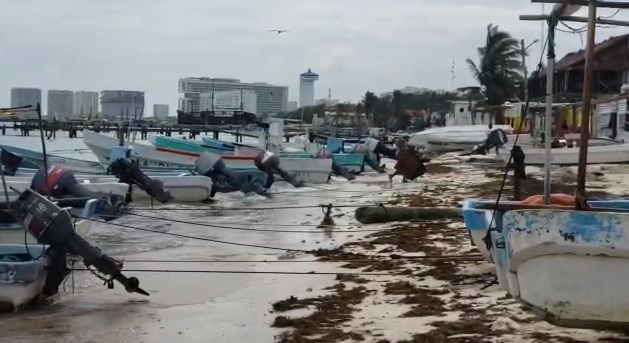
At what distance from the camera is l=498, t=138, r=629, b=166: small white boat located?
25.6 m

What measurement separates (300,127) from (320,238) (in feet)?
210

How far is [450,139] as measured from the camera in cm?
5422

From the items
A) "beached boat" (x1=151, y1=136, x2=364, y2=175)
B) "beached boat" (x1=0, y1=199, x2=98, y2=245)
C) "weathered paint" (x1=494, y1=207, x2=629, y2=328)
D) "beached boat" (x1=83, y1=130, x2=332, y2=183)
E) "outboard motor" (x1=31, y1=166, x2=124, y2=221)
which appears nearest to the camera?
"weathered paint" (x1=494, y1=207, x2=629, y2=328)

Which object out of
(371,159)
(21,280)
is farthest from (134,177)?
(371,159)

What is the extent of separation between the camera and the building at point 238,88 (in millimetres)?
100312

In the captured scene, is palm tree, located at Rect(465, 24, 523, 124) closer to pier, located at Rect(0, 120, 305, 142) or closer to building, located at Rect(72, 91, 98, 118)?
pier, located at Rect(0, 120, 305, 142)

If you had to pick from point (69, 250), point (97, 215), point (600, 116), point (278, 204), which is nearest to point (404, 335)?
point (69, 250)

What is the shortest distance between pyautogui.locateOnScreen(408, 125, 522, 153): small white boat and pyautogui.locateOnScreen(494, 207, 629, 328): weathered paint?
148 feet

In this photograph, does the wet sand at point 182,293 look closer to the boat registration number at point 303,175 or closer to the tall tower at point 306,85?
the boat registration number at point 303,175

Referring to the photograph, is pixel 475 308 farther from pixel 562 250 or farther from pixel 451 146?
pixel 451 146

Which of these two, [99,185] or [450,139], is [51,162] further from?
[450,139]

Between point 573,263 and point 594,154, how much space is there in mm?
20699

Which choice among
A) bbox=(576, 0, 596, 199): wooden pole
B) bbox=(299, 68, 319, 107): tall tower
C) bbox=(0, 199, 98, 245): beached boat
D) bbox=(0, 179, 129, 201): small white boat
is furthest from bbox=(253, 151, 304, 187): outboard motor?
bbox=(299, 68, 319, 107): tall tower

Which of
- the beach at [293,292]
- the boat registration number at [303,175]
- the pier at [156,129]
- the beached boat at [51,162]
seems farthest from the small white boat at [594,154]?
the pier at [156,129]
